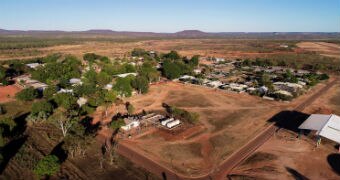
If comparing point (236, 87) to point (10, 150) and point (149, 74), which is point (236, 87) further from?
point (10, 150)

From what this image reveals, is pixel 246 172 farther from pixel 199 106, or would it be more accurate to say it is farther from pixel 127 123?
pixel 199 106

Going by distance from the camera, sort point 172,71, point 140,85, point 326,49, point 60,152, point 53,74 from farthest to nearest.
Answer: point 326,49 → point 172,71 → point 53,74 → point 140,85 → point 60,152

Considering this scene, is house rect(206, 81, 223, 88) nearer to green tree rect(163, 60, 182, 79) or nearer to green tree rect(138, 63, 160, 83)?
green tree rect(163, 60, 182, 79)

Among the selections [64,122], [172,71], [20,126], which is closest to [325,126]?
[64,122]

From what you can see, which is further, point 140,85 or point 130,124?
point 140,85

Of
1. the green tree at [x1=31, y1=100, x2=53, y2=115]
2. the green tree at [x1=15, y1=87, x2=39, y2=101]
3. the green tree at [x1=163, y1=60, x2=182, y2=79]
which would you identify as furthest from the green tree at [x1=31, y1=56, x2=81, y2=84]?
the green tree at [x1=163, y1=60, x2=182, y2=79]
